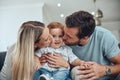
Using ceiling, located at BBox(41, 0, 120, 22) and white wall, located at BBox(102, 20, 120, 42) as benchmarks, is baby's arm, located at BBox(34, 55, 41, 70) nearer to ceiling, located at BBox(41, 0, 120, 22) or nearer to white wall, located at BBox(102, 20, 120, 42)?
ceiling, located at BBox(41, 0, 120, 22)

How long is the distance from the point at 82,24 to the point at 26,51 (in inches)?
21.1

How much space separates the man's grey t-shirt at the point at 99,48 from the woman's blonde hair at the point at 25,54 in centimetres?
48

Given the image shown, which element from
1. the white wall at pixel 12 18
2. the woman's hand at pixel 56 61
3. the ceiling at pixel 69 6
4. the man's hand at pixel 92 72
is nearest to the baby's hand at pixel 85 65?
the man's hand at pixel 92 72

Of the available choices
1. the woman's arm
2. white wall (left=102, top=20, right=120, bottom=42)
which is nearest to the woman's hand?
the woman's arm

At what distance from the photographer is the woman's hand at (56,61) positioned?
75.9 inches

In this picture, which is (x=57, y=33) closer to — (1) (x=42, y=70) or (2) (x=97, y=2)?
(1) (x=42, y=70)

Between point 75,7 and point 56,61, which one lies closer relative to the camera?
point 56,61

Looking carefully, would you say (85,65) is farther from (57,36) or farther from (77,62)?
(57,36)

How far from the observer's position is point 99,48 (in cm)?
212

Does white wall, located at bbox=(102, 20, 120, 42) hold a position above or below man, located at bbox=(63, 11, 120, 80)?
below

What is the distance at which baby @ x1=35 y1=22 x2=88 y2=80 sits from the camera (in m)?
1.85

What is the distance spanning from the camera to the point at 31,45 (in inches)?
70.1

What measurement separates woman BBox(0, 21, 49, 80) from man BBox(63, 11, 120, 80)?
274mm

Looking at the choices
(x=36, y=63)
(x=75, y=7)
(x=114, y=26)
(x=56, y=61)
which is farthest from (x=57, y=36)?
(x=114, y=26)
